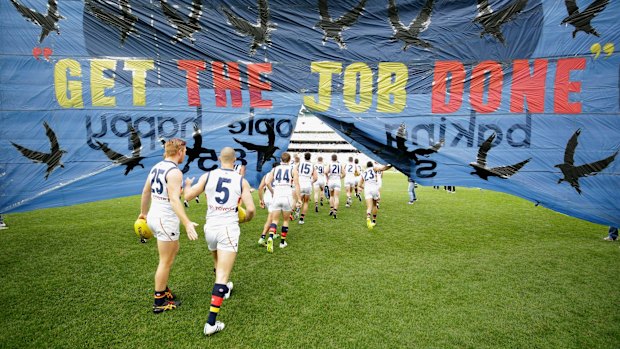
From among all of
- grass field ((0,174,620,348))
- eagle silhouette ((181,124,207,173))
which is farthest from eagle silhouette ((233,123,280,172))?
grass field ((0,174,620,348))

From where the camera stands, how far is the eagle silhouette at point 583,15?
14.5 ft

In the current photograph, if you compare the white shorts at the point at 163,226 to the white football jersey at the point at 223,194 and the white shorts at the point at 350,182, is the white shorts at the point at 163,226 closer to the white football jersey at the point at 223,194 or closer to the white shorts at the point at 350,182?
the white football jersey at the point at 223,194

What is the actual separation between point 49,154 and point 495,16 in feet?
23.0

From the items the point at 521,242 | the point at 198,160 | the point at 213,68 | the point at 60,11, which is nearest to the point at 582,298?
the point at 521,242

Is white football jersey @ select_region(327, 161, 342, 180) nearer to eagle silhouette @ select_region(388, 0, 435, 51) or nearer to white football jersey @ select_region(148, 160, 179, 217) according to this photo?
eagle silhouette @ select_region(388, 0, 435, 51)

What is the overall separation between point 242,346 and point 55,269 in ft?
14.1

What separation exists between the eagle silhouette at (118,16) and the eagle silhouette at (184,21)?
513 millimetres

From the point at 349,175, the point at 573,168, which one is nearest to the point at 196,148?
the point at 573,168

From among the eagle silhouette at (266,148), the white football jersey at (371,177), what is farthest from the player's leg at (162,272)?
the white football jersey at (371,177)

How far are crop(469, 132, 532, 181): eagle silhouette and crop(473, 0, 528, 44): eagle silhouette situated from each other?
1.55m

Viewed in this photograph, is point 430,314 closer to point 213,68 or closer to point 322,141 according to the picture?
point 213,68

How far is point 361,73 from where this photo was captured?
208 inches

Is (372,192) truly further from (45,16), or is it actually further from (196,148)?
(45,16)

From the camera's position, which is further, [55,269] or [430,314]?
[55,269]
